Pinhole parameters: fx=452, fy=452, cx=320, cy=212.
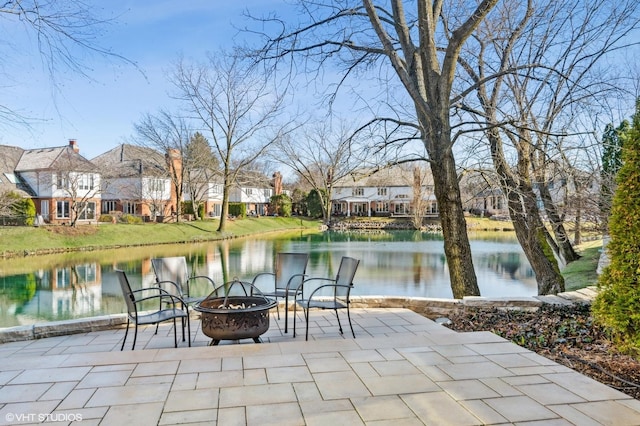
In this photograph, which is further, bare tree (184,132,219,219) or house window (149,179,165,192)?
house window (149,179,165,192)

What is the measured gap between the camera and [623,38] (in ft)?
25.4

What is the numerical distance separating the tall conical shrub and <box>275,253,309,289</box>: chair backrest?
312 centimetres

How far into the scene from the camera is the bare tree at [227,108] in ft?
84.7

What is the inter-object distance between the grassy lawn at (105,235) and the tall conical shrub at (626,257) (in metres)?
20.2

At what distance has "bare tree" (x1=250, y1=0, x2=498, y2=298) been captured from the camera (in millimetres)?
6246

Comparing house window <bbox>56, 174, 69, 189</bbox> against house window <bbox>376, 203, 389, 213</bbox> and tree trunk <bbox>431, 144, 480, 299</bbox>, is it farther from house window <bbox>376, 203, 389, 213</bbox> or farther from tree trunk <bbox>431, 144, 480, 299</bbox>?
house window <bbox>376, 203, 389, 213</bbox>

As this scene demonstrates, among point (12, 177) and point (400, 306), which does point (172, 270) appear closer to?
point (400, 306)

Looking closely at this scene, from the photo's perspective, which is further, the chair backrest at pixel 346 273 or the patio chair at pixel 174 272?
the patio chair at pixel 174 272

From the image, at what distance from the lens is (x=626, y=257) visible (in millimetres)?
2984

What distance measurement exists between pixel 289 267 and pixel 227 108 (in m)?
23.3

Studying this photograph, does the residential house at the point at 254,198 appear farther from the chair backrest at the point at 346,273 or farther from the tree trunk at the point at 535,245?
the chair backrest at the point at 346,273

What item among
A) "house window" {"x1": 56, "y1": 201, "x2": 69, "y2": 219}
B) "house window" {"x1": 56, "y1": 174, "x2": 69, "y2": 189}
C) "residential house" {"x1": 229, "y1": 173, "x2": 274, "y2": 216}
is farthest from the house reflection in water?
"residential house" {"x1": 229, "y1": 173, "x2": 274, "y2": 216}

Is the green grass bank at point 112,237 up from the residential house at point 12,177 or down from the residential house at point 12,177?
down

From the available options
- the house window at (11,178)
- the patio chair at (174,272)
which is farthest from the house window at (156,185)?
the patio chair at (174,272)
